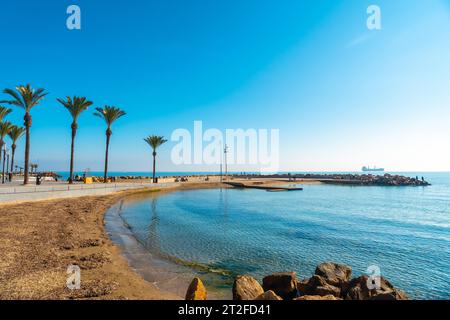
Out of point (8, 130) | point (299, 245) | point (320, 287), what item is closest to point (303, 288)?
point (320, 287)

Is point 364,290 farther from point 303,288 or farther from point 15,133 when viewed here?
point 15,133

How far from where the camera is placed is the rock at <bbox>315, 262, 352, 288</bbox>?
822 cm

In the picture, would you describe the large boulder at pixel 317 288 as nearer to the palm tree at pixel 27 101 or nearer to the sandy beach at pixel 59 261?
the sandy beach at pixel 59 261

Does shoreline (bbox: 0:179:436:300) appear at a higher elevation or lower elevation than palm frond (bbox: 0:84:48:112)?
lower

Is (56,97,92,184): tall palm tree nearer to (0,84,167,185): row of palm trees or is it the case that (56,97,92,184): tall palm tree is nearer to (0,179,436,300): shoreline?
(0,84,167,185): row of palm trees

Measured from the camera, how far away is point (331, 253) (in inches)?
539

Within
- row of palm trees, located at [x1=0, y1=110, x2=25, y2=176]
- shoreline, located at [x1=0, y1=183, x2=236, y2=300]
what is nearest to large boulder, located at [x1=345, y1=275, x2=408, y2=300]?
shoreline, located at [x1=0, y1=183, x2=236, y2=300]

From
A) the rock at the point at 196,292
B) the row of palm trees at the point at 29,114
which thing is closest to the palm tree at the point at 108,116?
the row of palm trees at the point at 29,114

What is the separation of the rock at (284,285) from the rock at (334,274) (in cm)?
130

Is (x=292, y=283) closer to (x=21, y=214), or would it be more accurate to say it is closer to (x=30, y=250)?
(x=30, y=250)

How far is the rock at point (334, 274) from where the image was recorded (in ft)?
27.0

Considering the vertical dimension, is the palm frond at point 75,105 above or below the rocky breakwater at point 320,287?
above
